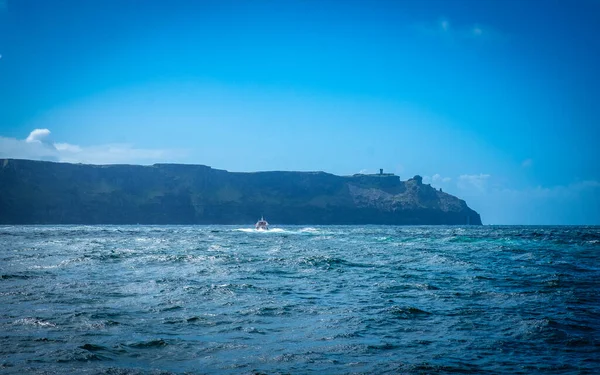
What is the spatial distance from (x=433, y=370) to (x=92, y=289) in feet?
43.9

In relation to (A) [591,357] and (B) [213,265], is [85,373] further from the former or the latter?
(B) [213,265]

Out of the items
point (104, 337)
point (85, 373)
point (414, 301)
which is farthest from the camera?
point (414, 301)

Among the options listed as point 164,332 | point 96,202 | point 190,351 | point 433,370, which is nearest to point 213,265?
point 164,332

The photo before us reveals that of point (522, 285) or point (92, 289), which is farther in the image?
point (522, 285)

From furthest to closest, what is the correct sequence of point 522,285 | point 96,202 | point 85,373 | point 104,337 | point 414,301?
point 96,202 < point 522,285 < point 414,301 < point 104,337 < point 85,373

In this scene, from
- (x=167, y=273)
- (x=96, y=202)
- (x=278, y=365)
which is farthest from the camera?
(x=96, y=202)

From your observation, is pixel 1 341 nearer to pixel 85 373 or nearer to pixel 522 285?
pixel 85 373

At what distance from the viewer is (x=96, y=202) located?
200m

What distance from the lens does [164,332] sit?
37.2 feet

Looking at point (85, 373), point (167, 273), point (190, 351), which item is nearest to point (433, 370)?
point (190, 351)

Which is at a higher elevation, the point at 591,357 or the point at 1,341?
the point at 591,357

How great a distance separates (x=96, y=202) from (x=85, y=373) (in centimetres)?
20752

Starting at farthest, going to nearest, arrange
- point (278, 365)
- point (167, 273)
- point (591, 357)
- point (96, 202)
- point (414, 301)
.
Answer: point (96, 202)
point (167, 273)
point (414, 301)
point (591, 357)
point (278, 365)

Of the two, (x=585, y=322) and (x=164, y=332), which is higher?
(x=585, y=322)
